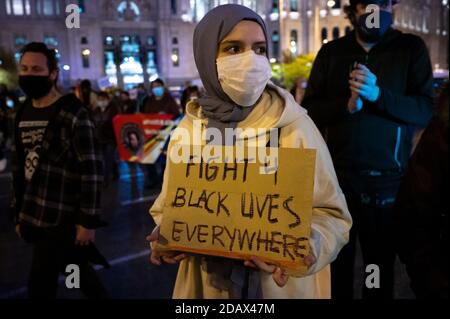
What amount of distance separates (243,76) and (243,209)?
493mm

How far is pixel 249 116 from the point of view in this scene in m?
1.72

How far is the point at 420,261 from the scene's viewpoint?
142 cm

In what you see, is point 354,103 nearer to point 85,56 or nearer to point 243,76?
point 243,76

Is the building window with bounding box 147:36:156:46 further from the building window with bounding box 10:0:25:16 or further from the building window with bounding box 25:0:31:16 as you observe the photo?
the building window with bounding box 10:0:25:16

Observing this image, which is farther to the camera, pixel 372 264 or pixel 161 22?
pixel 161 22

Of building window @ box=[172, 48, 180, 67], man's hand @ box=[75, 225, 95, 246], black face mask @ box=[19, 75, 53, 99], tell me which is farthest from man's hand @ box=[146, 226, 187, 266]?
building window @ box=[172, 48, 180, 67]

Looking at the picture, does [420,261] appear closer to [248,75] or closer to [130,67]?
[248,75]

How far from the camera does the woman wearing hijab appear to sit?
1643mm

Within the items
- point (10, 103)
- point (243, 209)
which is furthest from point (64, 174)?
point (10, 103)

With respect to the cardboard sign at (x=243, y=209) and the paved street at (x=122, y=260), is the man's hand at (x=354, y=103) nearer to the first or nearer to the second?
the cardboard sign at (x=243, y=209)

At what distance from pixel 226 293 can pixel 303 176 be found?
598 millimetres

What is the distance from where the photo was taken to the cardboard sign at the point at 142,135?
787 cm

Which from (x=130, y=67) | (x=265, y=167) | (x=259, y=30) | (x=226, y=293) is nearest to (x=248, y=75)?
(x=259, y=30)

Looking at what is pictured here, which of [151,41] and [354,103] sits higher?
[151,41]
